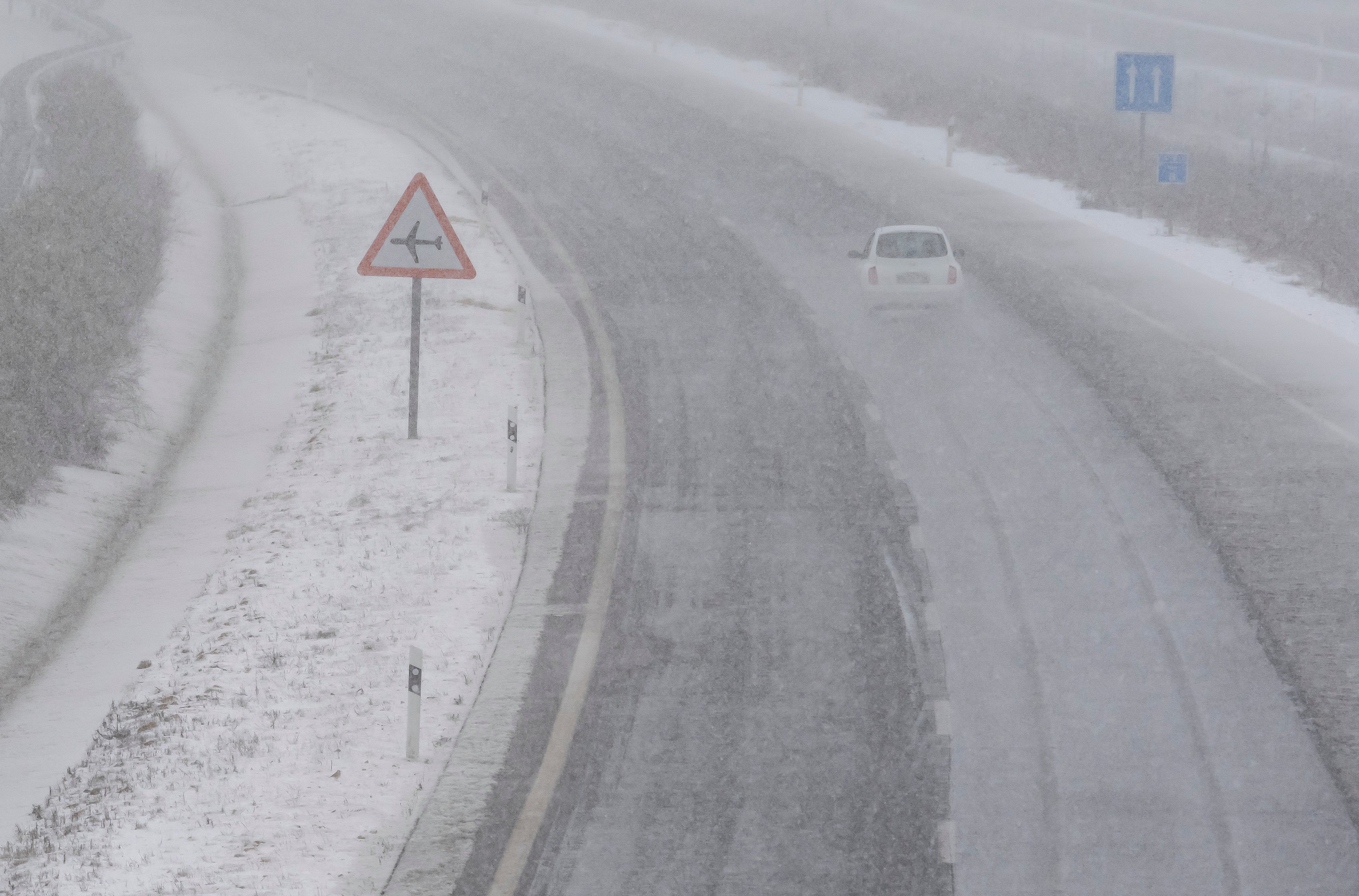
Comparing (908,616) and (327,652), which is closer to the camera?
(327,652)

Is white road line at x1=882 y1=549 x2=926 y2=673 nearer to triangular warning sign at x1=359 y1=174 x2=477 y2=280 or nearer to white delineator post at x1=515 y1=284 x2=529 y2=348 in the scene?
triangular warning sign at x1=359 y1=174 x2=477 y2=280

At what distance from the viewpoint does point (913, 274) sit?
1709cm

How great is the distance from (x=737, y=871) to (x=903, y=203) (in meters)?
18.5

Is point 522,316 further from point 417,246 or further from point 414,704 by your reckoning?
point 414,704

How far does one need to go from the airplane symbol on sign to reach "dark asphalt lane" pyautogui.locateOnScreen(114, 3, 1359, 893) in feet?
9.03

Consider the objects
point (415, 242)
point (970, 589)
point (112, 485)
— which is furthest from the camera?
point (112, 485)

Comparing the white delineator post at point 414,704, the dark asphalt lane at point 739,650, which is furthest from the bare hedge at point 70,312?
the white delineator post at point 414,704

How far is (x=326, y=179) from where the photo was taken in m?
25.1

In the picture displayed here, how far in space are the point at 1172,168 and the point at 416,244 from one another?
47.5ft

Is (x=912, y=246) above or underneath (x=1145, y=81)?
underneath

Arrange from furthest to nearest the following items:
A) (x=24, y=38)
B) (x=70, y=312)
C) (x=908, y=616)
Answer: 1. (x=24, y=38)
2. (x=70, y=312)
3. (x=908, y=616)

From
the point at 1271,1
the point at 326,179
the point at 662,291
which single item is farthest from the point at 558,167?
the point at 1271,1

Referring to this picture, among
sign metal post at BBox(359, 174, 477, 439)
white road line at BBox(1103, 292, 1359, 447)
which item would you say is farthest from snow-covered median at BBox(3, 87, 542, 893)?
white road line at BBox(1103, 292, 1359, 447)

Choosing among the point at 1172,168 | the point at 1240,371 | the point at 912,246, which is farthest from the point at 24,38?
the point at 1240,371
